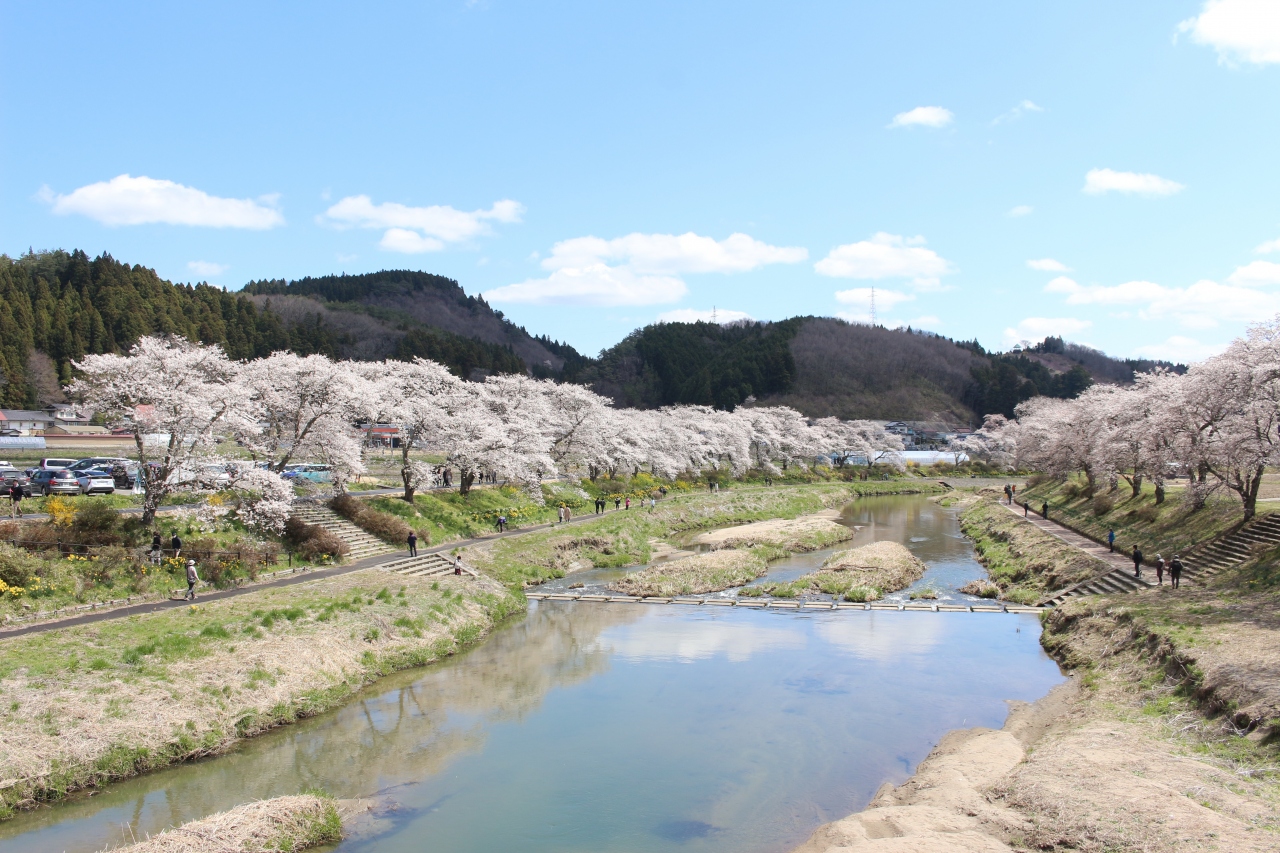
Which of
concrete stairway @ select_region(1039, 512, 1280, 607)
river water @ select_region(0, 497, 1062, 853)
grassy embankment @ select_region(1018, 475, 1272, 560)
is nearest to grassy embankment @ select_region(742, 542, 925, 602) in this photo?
river water @ select_region(0, 497, 1062, 853)

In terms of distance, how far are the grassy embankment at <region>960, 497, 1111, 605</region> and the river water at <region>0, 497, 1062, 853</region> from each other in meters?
4.33

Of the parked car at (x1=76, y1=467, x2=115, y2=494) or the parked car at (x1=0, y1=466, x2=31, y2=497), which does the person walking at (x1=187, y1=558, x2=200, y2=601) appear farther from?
the parked car at (x1=0, y1=466, x2=31, y2=497)

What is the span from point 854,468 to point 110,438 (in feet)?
269

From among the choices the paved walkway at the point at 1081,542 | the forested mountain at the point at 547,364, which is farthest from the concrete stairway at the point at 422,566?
the forested mountain at the point at 547,364

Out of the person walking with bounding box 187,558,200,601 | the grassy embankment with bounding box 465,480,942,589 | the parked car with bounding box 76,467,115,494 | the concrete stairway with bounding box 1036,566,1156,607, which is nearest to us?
the person walking with bounding box 187,558,200,601

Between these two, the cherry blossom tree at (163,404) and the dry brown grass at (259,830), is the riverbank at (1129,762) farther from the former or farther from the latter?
the cherry blossom tree at (163,404)

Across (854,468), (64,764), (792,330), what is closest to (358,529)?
(64,764)

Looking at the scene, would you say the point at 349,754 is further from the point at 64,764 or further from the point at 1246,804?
the point at 1246,804

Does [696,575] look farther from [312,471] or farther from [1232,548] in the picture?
[312,471]

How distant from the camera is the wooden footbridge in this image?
97.1 ft

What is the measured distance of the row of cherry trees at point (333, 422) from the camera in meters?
27.5

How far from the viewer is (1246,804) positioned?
11836 millimetres

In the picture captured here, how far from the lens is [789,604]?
31031 millimetres

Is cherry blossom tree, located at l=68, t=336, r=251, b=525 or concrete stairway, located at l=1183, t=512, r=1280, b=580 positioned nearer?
cherry blossom tree, located at l=68, t=336, r=251, b=525
